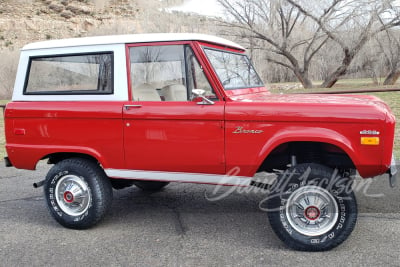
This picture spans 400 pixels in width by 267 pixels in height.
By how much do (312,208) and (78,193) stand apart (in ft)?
7.96

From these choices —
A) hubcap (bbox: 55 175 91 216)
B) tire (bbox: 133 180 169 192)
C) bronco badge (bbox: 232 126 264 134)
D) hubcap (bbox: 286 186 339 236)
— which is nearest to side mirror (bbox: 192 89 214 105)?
bronco badge (bbox: 232 126 264 134)

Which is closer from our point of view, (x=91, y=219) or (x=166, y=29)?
(x=91, y=219)

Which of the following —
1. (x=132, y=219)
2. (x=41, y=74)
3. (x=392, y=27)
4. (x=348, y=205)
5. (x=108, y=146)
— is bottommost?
(x=132, y=219)

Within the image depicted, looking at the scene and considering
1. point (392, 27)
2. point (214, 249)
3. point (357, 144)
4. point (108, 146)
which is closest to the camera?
point (357, 144)

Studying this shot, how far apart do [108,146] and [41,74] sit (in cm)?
115

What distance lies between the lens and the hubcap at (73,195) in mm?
4395

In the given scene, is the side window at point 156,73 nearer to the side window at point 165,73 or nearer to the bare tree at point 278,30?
the side window at point 165,73

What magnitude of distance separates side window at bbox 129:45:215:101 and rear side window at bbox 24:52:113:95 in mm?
288

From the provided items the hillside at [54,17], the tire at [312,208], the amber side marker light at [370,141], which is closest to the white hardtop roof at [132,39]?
the tire at [312,208]

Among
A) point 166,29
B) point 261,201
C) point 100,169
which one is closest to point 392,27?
point 166,29

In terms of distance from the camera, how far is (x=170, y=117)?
13.0ft

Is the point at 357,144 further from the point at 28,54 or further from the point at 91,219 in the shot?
the point at 28,54

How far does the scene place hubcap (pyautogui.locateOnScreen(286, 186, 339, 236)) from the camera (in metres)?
3.68

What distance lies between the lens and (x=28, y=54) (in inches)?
180
